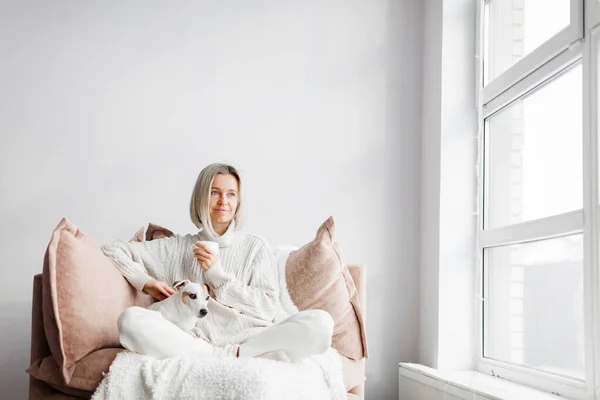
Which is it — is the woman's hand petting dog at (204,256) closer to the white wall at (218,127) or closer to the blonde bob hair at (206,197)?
the blonde bob hair at (206,197)

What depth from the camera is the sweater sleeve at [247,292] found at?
8.23 feet

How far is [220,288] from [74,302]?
0.52 metres

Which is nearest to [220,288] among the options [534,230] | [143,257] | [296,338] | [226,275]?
[226,275]

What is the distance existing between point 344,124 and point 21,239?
1.51 m

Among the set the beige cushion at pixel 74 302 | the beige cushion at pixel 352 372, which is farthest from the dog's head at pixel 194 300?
the beige cushion at pixel 352 372

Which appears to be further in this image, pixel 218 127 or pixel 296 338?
pixel 218 127

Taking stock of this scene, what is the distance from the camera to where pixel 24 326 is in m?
3.09

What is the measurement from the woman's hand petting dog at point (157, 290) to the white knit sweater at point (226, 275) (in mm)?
23

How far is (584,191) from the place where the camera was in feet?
7.17

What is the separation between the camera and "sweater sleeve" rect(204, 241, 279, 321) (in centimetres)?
251

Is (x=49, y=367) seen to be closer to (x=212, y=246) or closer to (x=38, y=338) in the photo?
(x=38, y=338)

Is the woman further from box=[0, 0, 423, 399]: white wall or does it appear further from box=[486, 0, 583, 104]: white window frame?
box=[486, 0, 583, 104]: white window frame

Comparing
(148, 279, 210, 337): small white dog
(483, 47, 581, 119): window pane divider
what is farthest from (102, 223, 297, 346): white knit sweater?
(483, 47, 581, 119): window pane divider

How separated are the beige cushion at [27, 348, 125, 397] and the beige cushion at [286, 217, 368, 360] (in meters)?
0.67
